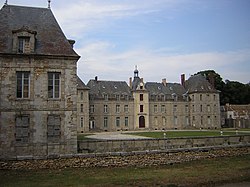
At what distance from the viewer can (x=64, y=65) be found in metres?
14.8

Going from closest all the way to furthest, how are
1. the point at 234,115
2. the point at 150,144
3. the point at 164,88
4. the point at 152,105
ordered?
the point at 150,144, the point at 152,105, the point at 164,88, the point at 234,115

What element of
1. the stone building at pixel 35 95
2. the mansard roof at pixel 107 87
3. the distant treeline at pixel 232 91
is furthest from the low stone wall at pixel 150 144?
the distant treeline at pixel 232 91

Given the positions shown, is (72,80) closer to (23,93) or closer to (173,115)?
(23,93)

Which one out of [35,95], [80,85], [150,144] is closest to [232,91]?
[80,85]

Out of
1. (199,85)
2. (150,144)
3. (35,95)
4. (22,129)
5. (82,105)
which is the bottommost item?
(150,144)

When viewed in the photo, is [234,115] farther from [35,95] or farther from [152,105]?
[35,95]

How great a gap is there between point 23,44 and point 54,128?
4553mm

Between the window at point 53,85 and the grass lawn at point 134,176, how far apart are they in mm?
3994

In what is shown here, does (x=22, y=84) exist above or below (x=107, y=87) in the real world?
below

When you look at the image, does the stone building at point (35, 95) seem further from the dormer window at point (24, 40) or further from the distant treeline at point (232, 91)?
the distant treeline at point (232, 91)

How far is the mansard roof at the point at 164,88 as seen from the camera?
153 ft

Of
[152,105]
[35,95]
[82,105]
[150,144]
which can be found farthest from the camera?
[152,105]

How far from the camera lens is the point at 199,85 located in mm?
46250

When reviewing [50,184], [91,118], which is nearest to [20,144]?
[50,184]
